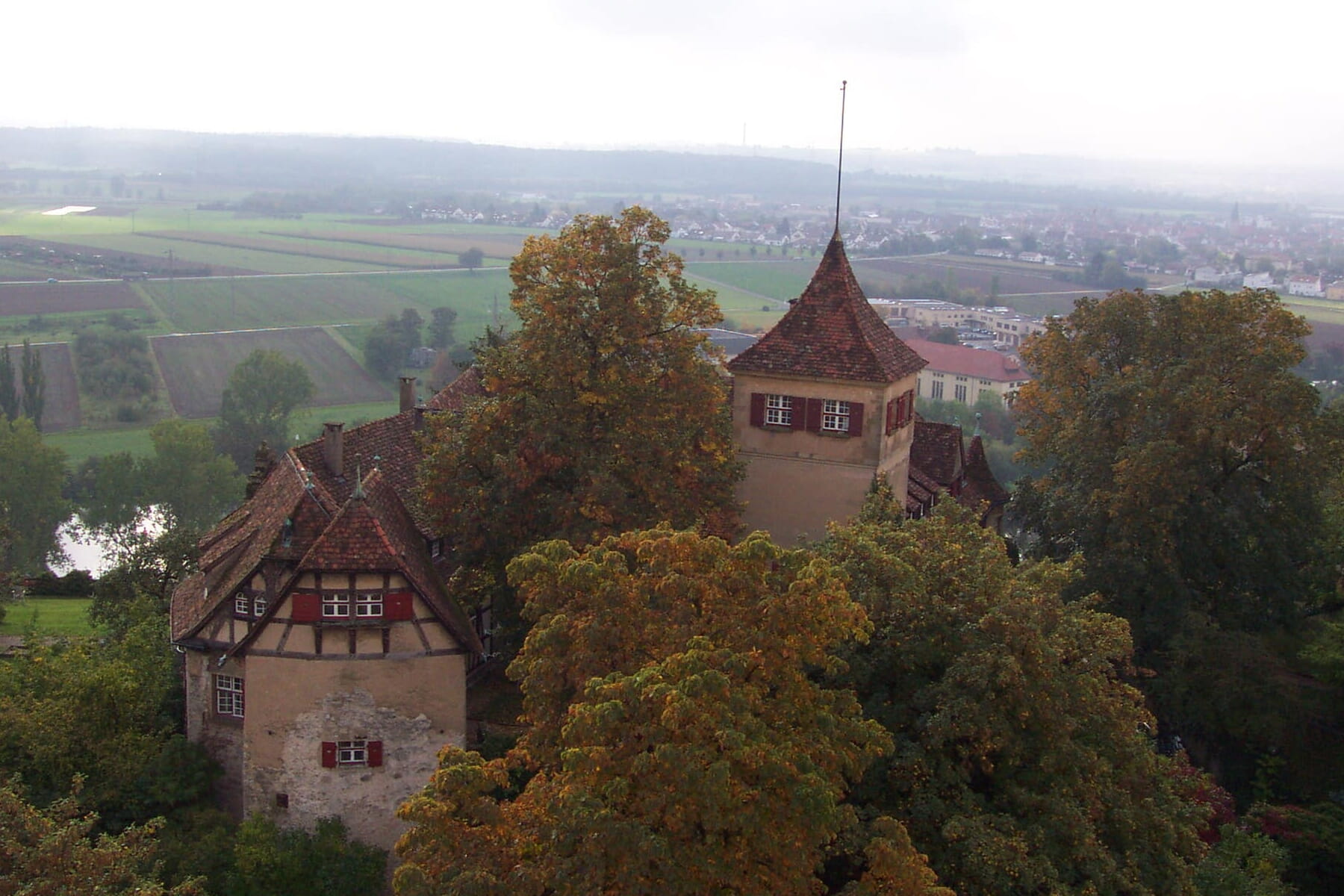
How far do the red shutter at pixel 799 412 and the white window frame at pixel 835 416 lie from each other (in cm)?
48

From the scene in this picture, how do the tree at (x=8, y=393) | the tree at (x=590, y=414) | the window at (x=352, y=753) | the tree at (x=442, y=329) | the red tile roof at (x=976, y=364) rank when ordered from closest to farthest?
1. the window at (x=352, y=753)
2. the tree at (x=590, y=414)
3. the tree at (x=8, y=393)
4. the red tile roof at (x=976, y=364)
5. the tree at (x=442, y=329)

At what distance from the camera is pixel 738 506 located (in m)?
35.9

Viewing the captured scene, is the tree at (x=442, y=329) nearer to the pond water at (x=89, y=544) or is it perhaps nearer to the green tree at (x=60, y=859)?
the pond water at (x=89, y=544)

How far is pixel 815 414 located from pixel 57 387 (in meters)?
87.1

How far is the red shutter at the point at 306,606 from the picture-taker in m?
29.8

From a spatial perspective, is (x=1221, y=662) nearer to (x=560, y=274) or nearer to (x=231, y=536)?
(x=560, y=274)

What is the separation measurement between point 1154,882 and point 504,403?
17665 millimetres

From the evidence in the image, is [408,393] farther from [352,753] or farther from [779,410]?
[352,753]

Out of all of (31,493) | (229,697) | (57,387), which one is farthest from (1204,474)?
(57,387)

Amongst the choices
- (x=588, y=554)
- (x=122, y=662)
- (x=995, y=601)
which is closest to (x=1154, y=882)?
(x=995, y=601)

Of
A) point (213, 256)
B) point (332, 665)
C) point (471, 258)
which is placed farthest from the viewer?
point (471, 258)

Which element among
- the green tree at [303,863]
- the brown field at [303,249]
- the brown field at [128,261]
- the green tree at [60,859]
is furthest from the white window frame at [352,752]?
the brown field at [303,249]

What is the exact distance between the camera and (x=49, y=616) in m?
56.1

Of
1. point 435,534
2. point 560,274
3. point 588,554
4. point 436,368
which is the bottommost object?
point 436,368
